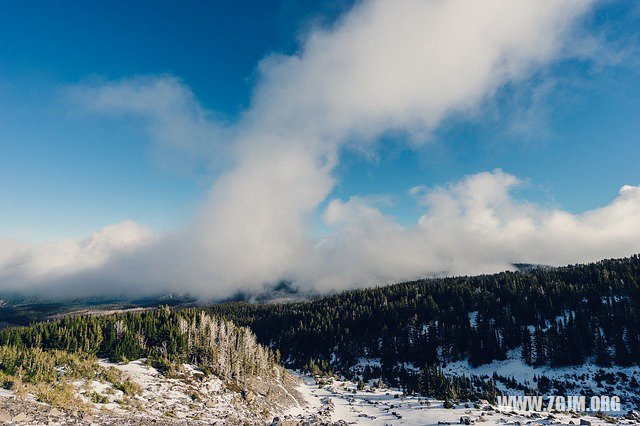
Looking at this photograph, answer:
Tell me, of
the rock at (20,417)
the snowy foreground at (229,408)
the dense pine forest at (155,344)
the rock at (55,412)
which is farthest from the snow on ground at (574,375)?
the rock at (20,417)

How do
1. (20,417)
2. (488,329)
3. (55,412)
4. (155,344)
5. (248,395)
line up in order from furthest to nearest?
(488,329) < (155,344) < (248,395) < (55,412) < (20,417)

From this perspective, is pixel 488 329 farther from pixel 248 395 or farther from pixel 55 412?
pixel 55 412

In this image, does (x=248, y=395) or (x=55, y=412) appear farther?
(x=248, y=395)

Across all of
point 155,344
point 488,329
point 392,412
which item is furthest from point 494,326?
point 155,344

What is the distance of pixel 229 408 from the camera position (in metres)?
61.6

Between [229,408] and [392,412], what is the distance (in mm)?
42263

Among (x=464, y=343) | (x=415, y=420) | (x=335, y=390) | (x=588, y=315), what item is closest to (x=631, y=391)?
(x=588, y=315)

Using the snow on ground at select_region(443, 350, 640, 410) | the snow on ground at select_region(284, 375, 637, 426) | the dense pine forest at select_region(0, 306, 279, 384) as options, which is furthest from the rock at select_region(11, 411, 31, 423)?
the snow on ground at select_region(443, 350, 640, 410)

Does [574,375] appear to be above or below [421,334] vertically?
below

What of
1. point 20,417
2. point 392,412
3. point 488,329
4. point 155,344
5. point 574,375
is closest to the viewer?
point 20,417

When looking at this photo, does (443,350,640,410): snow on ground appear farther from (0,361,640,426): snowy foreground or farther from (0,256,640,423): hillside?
(0,361,640,426): snowy foreground

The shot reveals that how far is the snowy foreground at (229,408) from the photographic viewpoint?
40.5 m

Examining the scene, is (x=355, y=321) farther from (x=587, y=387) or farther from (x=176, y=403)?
(x=176, y=403)

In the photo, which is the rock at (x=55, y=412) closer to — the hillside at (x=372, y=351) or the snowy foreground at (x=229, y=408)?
the snowy foreground at (x=229, y=408)
